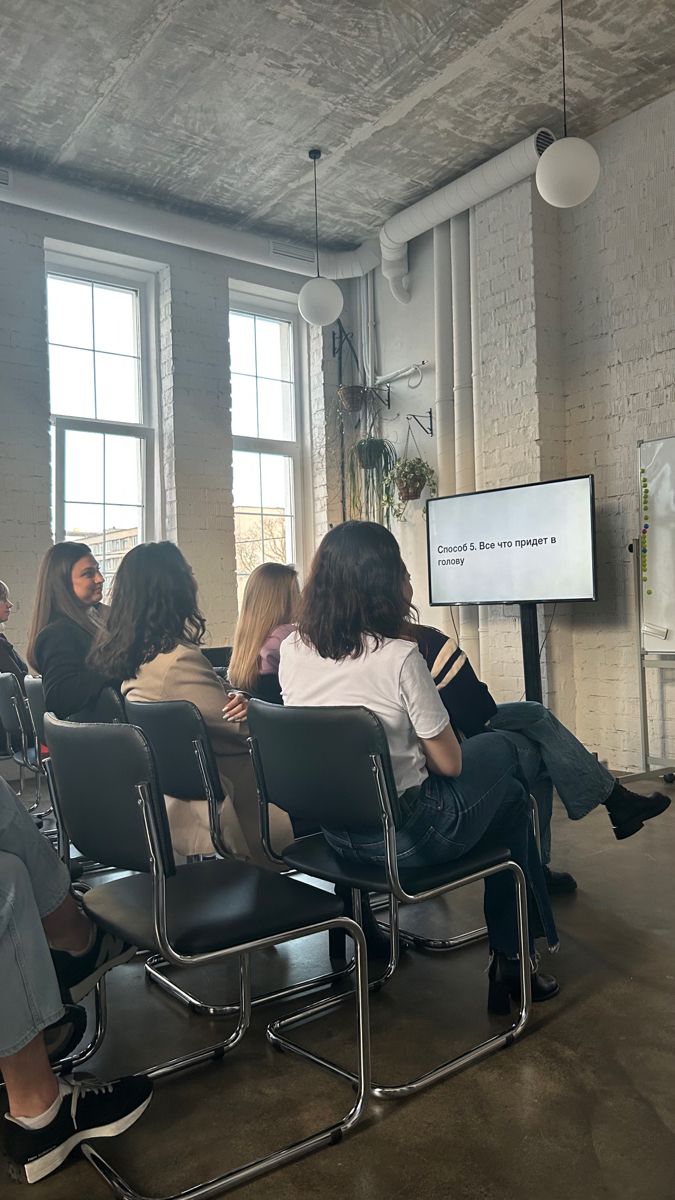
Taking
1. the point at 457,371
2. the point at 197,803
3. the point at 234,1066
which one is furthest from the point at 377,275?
the point at 234,1066

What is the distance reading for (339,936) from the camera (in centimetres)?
250

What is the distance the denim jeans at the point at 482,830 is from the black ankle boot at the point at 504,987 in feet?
0.11

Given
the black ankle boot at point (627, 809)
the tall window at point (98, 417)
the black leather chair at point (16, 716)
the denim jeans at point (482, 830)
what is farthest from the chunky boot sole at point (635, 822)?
the tall window at point (98, 417)

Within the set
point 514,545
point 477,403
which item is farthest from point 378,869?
point 477,403

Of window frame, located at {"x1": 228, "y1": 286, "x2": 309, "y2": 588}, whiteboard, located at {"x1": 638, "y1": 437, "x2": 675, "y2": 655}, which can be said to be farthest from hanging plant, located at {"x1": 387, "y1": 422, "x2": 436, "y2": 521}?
whiteboard, located at {"x1": 638, "y1": 437, "x2": 675, "y2": 655}

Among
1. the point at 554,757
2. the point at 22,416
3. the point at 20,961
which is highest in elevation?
the point at 22,416

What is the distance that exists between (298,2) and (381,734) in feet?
11.7

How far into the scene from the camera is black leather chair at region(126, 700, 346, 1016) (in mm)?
2146

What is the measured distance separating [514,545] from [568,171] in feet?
6.29

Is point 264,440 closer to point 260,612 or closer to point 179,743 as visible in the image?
point 260,612

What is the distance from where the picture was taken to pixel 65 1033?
5.69 ft

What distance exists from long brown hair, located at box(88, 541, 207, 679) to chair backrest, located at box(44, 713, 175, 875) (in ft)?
2.03

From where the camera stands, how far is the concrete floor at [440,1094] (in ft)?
4.93

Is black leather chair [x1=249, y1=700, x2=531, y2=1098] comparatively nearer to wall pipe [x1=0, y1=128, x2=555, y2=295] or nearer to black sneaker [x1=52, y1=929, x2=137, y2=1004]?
black sneaker [x1=52, y1=929, x2=137, y2=1004]
